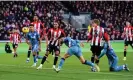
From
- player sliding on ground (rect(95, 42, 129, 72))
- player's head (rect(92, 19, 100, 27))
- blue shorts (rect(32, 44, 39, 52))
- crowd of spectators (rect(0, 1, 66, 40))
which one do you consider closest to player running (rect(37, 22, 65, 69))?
player's head (rect(92, 19, 100, 27))

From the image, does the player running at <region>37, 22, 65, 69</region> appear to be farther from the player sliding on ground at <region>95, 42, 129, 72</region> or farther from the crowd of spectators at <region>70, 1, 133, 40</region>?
the crowd of spectators at <region>70, 1, 133, 40</region>

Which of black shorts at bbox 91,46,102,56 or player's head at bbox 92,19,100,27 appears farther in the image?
black shorts at bbox 91,46,102,56

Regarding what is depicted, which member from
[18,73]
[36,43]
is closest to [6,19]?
[36,43]

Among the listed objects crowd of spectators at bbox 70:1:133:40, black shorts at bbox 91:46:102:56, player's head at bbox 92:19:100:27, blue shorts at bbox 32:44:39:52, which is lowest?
crowd of spectators at bbox 70:1:133:40

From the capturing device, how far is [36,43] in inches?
977

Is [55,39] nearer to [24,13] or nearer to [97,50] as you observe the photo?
[97,50]

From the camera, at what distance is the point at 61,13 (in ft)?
194

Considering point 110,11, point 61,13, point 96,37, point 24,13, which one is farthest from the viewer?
point 110,11

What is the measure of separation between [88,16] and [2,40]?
1330cm

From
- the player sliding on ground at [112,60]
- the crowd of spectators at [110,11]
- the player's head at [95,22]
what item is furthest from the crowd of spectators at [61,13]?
the player sliding on ground at [112,60]

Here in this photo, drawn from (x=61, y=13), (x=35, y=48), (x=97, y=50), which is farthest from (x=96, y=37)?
(x=61, y=13)

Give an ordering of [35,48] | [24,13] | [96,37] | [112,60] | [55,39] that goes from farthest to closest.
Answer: [24,13]
[35,48]
[55,39]
[96,37]
[112,60]

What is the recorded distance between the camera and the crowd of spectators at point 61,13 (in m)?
53.3

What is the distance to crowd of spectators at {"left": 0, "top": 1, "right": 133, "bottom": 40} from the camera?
5328 cm
